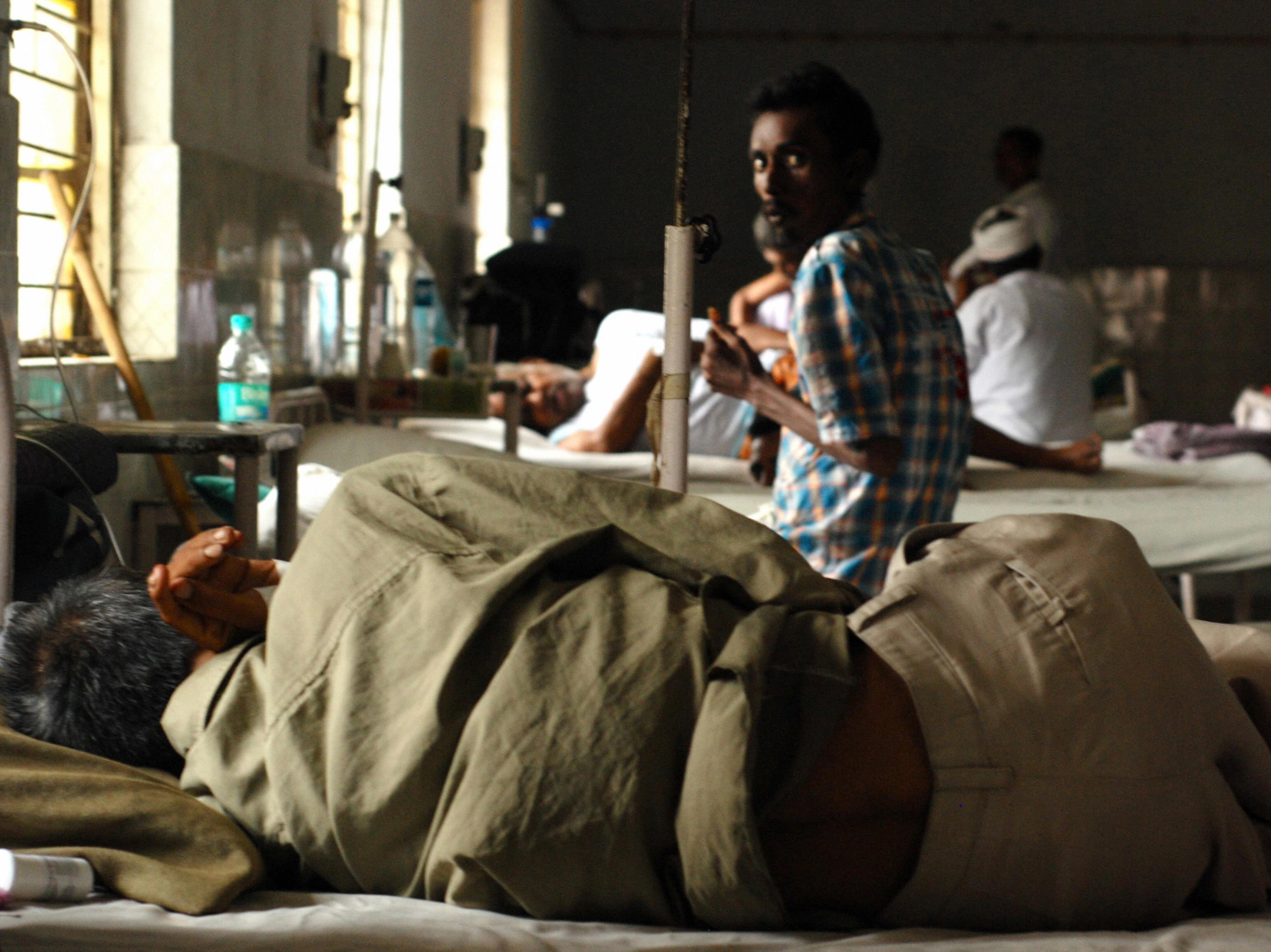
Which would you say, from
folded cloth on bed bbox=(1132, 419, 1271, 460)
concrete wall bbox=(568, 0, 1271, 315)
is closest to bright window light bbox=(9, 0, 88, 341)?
folded cloth on bed bbox=(1132, 419, 1271, 460)

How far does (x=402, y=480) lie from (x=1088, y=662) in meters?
0.64

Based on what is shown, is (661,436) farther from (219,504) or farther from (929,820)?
(219,504)

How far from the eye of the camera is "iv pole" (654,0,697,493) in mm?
1525

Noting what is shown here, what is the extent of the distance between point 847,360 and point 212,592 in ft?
3.16

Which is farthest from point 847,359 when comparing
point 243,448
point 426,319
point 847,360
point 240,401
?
point 426,319

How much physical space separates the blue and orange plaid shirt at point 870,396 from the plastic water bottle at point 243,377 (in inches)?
41.1

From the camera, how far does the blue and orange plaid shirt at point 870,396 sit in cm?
193

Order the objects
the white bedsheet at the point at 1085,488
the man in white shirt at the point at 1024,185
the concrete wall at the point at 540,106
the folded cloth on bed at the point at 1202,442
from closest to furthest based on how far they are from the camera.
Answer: the white bedsheet at the point at 1085,488 < the folded cloth on bed at the point at 1202,442 < the man in white shirt at the point at 1024,185 < the concrete wall at the point at 540,106

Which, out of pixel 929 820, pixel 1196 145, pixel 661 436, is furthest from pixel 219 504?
pixel 1196 145

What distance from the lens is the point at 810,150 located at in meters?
2.06

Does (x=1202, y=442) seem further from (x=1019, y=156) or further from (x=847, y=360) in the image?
(x=1019, y=156)

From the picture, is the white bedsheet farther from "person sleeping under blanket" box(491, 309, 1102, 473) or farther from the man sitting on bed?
the man sitting on bed

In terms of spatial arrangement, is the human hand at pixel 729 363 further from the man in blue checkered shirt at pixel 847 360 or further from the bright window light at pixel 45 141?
the bright window light at pixel 45 141

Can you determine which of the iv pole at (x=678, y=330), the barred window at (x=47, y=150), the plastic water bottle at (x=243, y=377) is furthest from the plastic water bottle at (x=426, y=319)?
the iv pole at (x=678, y=330)
